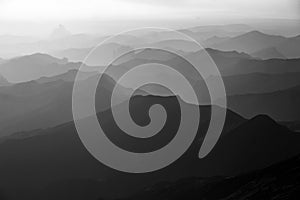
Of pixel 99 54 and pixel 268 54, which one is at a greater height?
pixel 99 54

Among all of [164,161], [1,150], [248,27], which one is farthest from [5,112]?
[248,27]

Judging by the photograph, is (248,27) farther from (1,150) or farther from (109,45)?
(1,150)

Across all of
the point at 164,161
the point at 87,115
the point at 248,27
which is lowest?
the point at 164,161

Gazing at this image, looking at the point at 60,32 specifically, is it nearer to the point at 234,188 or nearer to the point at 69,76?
the point at 69,76

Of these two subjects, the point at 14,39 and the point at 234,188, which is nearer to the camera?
the point at 234,188

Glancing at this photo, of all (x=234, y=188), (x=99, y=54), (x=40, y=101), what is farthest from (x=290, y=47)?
(x=40, y=101)

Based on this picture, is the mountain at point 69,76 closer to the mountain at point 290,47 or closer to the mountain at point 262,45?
the mountain at point 262,45

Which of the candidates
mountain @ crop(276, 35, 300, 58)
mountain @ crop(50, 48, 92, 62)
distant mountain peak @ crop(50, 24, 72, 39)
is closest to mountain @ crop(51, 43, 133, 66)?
mountain @ crop(50, 48, 92, 62)

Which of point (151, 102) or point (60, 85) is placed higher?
point (60, 85)
